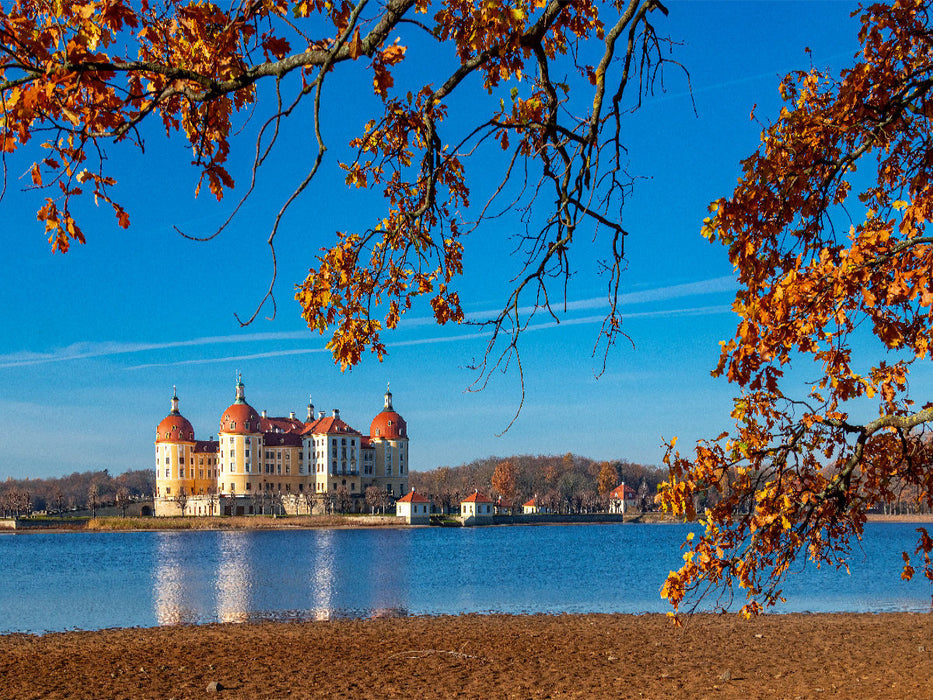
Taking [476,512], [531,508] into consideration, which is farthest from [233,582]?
[531,508]

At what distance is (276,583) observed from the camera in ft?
109

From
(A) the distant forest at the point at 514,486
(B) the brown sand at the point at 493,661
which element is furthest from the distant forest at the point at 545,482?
(B) the brown sand at the point at 493,661

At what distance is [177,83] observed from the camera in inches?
115

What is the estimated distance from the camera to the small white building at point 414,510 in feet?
308

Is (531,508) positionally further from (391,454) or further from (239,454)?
(239,454)

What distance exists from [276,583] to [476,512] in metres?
65.6

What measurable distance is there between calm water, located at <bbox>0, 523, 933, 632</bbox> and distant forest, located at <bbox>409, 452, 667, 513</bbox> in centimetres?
6104

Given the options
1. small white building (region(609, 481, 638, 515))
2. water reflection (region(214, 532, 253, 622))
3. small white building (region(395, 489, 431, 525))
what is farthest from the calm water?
small white building (region(609, 481, 638, 515))

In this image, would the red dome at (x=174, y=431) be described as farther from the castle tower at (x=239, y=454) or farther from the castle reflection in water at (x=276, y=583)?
the castle reflection in water at (x=276, y=583)

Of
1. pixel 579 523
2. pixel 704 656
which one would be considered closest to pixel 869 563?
pixel 704 656

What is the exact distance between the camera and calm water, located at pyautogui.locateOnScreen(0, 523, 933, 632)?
23.2 metres

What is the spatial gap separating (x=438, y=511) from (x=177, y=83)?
110m

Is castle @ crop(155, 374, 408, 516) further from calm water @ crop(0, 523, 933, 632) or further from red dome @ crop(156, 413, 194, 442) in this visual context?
calm water @ crop(0, 523, 933, 632)

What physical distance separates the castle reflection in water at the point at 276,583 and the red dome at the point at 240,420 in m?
42.7
